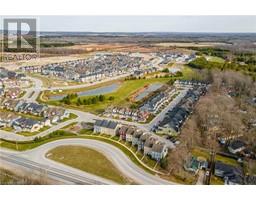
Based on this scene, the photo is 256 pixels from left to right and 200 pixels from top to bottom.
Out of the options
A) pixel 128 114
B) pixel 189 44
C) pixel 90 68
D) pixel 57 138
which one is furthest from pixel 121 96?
pixel 189 44

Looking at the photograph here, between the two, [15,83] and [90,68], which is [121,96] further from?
[90,68]

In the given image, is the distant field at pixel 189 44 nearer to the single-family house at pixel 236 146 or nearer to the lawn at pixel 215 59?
the lawn at pixel 215 59

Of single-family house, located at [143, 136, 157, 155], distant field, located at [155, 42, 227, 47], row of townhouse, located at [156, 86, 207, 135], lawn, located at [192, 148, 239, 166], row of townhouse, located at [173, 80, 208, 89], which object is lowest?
lawn, located at [192, 148, 239, 166]

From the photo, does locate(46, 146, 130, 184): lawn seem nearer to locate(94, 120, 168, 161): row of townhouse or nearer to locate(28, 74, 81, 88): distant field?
locate(94, 120, 168, 161): row of townhouse

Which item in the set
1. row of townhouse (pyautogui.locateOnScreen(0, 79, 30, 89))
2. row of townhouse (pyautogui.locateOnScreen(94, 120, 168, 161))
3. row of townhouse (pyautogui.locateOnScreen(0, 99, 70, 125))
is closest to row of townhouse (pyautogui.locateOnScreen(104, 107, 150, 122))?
row of townhouse (pyautogui.locateOnScreen(94, 120, 168, 161))

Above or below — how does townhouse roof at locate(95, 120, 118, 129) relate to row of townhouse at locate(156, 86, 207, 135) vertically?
Result: below
